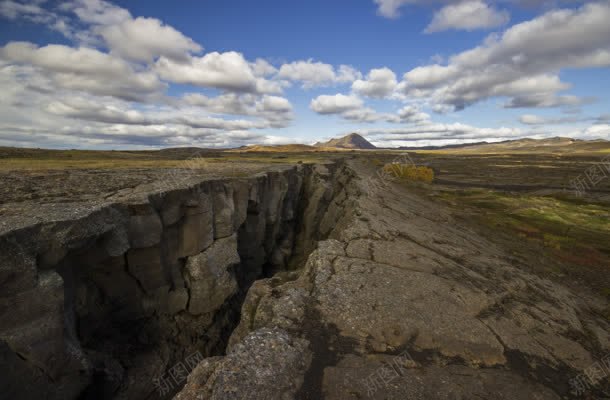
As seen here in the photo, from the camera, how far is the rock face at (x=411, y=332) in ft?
25.0

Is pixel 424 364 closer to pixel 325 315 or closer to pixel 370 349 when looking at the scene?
pixel 370 349

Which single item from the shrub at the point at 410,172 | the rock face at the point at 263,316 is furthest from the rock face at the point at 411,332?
the shrub at the point at 410,172

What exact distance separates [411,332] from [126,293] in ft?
48.6

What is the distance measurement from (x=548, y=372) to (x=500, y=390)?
251cm

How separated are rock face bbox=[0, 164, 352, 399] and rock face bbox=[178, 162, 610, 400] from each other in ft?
3.12

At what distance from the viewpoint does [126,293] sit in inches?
644

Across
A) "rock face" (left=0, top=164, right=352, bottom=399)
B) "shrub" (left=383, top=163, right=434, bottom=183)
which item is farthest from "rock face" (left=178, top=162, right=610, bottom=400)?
"shrub" (left=383, top=163, right=434, bottom=183)

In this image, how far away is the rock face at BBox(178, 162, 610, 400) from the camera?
7.62 metres

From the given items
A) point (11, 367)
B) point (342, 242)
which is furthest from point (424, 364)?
point (11, 367)

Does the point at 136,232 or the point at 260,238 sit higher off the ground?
the point at 136,232

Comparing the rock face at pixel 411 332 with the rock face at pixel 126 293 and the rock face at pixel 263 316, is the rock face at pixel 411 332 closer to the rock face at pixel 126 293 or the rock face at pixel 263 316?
the rock face at pixel 263 316

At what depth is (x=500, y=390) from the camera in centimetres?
789

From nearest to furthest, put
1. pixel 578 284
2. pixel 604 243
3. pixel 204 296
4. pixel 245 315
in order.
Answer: pixel 245 315 < pixel 204 296 < pixel 578 284 < pixel 604 243

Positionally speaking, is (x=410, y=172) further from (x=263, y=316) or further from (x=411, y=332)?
(x=263, y=316)
